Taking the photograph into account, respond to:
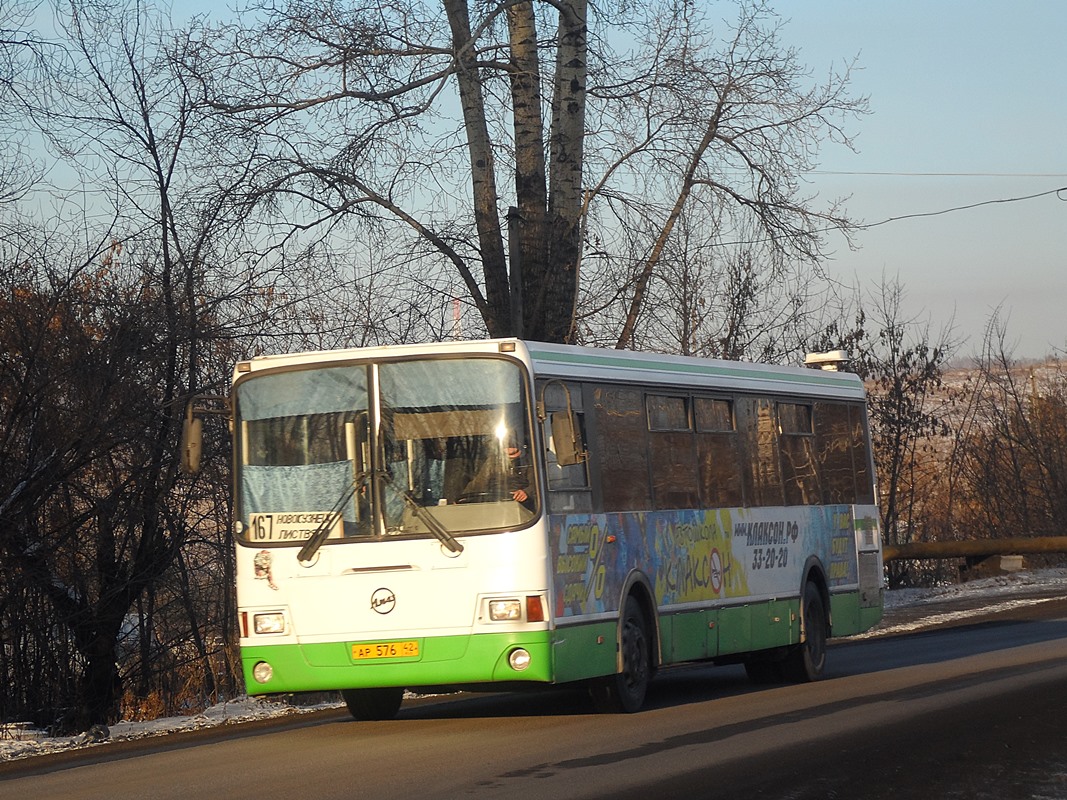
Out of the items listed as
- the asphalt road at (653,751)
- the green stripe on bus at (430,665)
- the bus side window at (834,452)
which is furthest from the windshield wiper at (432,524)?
the bus side window at (834,452)

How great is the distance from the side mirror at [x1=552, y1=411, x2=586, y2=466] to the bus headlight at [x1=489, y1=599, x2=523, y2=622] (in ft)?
3.40

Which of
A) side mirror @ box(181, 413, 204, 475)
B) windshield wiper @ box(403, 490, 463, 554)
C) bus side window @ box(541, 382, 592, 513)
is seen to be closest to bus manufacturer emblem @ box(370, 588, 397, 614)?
windshield wiper @ box(403, 490, 463, 554)

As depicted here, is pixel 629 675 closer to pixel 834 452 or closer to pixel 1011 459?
pixel 834 452

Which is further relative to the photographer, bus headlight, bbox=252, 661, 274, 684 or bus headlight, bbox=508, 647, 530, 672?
bus headlight, bbox=252, 661, 274, 684

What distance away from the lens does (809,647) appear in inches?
635

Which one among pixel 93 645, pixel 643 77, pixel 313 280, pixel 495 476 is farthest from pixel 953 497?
pixel 495 476

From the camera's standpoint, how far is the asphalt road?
8930 millimetres

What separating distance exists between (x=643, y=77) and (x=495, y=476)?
11092mm

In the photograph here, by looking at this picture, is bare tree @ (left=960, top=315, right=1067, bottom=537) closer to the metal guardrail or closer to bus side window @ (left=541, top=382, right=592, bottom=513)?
the metal guardrail

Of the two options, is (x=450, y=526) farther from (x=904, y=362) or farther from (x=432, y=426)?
(x=904, y=362)

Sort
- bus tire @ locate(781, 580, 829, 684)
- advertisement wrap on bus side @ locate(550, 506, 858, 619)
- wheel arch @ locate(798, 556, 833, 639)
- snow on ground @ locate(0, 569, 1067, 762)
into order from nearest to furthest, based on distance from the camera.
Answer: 1. advertisement wrap on bus side @ locate(550, 506, 858, 619)
2. snow on ground @ locate(0, 569, 1067, 762)
3. bus tire @ locate(781, 580, 829, 684)
4. wheel arch @ locate(798, 556, 833, 639)

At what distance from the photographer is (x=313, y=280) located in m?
19.3

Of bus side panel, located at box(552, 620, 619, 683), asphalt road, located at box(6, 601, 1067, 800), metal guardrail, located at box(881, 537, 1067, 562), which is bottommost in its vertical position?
asphalt road, located at box(6, 601, 1067, 800)

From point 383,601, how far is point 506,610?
0.89 meters
